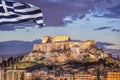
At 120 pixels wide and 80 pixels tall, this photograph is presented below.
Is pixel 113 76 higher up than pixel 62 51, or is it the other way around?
pixel 62 51

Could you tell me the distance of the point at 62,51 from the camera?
34.2ft

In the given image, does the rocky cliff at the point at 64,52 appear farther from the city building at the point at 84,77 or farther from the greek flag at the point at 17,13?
the greek flag at the point at 17,13

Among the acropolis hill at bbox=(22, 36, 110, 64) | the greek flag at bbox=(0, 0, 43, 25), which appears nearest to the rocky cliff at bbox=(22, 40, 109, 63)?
the acropolis hill at bbox=(22, 36, 110, 64)

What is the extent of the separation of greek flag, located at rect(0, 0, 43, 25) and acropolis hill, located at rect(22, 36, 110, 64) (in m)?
0.40

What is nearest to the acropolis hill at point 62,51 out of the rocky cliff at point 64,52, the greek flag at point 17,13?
the rocky cliff at point 64,52

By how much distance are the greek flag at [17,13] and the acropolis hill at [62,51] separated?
0.40 metres

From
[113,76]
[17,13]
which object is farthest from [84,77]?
[17,13]

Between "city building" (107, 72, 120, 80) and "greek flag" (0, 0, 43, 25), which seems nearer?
"city building" (107, 72, 120, 80)

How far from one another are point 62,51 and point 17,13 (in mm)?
990

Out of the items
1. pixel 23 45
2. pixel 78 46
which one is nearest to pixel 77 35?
pixel 78 46

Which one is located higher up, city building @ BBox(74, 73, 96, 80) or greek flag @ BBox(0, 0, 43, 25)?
greek flag @ BBox(0, 0, 43, 25)

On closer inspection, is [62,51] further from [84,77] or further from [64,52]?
[84,77]

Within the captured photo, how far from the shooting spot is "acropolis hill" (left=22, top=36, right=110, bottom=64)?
34.0ft

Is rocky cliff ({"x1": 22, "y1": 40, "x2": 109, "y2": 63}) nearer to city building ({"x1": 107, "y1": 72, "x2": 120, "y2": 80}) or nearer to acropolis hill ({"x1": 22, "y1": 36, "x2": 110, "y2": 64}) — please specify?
acropolis hill ({"x1": 22, "y1": 36, "x2": 110, "y2": 64})
